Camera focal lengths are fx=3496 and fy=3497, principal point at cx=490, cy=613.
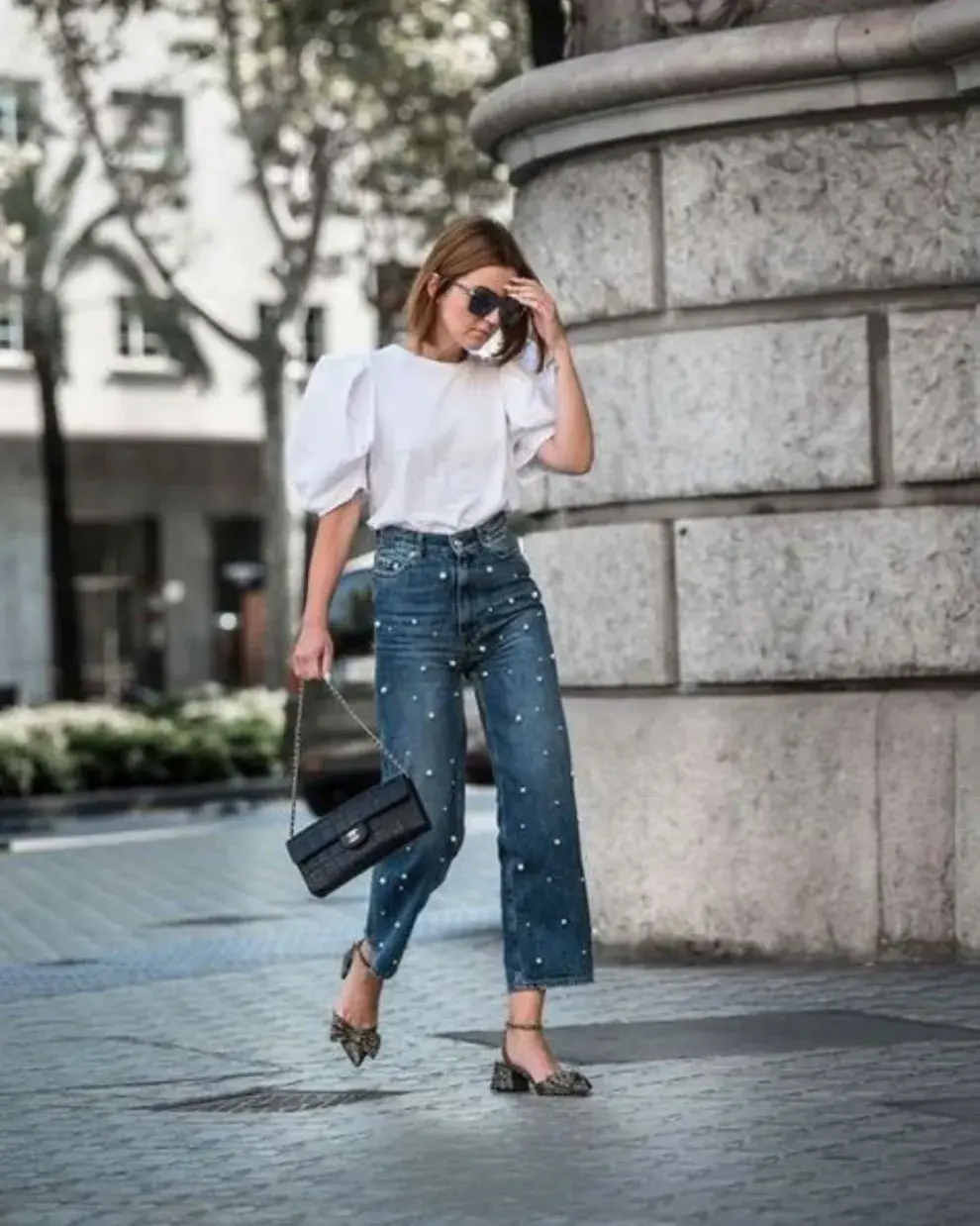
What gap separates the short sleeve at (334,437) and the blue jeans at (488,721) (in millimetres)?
160

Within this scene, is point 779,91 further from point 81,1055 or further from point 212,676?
point 212,676

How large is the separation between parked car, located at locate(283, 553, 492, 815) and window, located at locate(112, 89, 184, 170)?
17.9m

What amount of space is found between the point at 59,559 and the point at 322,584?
34.8 metres

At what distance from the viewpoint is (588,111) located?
34.5 feet

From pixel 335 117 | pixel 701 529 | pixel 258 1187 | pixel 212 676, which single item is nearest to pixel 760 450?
pixel 701 529

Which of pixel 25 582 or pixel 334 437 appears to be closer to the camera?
pixel 334 437

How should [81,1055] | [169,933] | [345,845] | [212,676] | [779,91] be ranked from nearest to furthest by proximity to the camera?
1. [345,845]
2. [81,1055]
3. [779,91]
4. [169,933]
5. [212,676]

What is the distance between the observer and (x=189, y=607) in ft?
184

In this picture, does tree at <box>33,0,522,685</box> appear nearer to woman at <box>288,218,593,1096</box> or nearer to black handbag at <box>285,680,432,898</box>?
woman at <box>288,218,593,1096</box>

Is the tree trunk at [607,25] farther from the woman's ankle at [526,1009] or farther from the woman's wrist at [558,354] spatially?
the woman's ankle at [526,1009]

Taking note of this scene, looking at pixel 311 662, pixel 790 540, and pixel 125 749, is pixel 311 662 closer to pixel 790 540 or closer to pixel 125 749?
pixel 790 540

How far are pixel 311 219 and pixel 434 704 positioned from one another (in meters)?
29.2

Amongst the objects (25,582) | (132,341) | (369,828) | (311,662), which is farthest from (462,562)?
(25,582)

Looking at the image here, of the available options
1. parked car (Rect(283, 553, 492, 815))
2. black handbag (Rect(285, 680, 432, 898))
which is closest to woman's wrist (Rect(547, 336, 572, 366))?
black handbag (Rect(285, 680, 432, 898))
